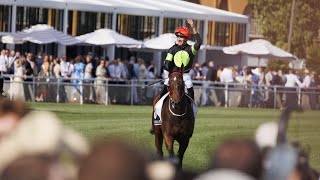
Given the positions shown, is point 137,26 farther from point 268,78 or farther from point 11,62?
point 11,62

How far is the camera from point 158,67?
56.1m

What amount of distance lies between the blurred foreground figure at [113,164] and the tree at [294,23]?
220ft

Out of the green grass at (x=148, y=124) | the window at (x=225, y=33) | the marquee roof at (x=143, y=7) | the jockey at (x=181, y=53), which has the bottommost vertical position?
the green grass at (x=148, y=124)

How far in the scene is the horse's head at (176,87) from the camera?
16266 mm

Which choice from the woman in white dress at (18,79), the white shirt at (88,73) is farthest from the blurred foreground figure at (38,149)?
the white shirt at (88,73)

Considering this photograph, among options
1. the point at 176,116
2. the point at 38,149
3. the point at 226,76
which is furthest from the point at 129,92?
the point at 38,149

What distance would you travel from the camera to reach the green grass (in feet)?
65.6

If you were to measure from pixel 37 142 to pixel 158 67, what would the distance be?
5276 cm

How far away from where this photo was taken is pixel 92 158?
3230mm

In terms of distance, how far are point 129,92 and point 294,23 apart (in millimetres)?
33478

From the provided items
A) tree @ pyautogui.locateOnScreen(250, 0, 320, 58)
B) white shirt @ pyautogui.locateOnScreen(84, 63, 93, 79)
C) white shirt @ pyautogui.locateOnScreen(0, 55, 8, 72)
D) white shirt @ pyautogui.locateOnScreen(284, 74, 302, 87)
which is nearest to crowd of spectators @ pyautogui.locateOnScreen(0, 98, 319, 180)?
white shirt @ pyautogui.locateOnScreen(0, 55, 8, 72)

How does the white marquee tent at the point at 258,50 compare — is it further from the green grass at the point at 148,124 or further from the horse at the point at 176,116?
the horse at the point at 176,116

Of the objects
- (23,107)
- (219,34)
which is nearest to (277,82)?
(219,34)

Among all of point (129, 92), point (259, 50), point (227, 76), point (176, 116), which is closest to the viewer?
point (176, 116)
